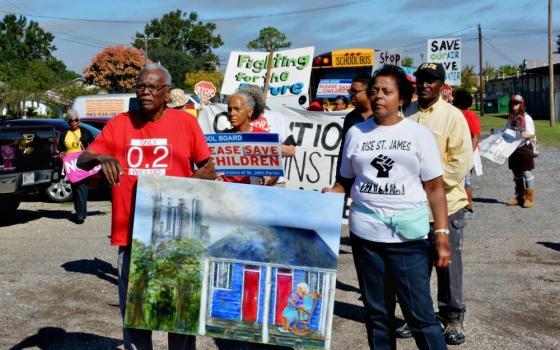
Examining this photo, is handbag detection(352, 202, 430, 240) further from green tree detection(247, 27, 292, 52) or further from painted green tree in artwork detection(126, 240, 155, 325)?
green tree detection(247, 27, 292, 52)

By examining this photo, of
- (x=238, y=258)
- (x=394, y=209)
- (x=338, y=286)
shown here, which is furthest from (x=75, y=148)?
(x=394, y=209)

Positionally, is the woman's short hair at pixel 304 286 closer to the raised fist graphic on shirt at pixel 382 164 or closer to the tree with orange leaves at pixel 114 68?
the raised fist graphic on shirt at pixel 382 164

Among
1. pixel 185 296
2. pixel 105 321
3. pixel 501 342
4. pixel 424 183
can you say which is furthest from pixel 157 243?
pixel 501 342

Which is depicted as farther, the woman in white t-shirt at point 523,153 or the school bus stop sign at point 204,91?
the school bus stop sign at point 204,91

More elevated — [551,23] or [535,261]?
[551,23]

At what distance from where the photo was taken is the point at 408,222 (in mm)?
4211

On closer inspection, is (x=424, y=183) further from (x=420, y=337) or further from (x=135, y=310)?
(x=135, y=310)

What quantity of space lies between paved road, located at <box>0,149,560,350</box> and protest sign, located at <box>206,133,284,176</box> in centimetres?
131

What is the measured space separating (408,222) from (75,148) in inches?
376

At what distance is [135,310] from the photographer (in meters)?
4.12

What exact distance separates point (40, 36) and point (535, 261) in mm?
130300

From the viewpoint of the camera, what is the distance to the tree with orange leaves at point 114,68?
67688 millimetres

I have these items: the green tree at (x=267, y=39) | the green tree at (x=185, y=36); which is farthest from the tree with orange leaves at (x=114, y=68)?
the green tree at (x=185, y=36)

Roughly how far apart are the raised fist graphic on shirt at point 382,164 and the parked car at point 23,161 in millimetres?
8957
